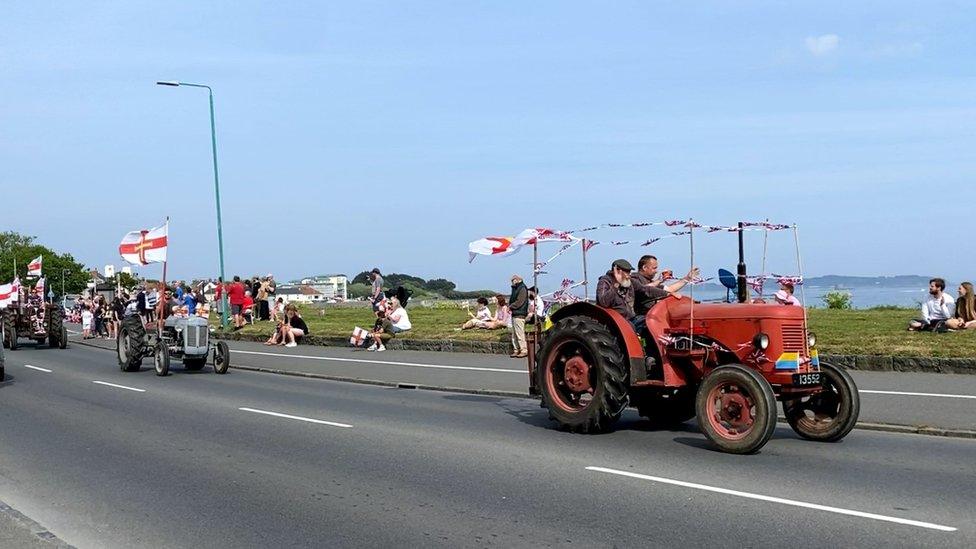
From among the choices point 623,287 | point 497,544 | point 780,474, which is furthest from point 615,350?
point 497,544

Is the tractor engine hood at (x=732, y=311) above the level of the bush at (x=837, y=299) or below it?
above

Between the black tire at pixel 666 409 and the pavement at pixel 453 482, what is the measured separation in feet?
1.09

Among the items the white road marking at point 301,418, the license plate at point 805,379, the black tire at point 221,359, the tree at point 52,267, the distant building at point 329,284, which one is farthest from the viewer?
the tree at point 52,267

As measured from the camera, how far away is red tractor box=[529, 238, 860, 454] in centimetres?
1001

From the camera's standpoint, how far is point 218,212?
1437 inches

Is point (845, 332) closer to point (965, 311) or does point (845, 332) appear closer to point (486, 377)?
point (965, 311)

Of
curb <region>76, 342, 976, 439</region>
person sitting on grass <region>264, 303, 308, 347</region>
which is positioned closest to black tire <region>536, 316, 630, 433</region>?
curb <region>76, 342, 976, 439</region>

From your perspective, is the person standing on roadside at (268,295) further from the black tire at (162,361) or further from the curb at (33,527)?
the curb at (33,527)

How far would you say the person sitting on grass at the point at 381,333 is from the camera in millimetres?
26922

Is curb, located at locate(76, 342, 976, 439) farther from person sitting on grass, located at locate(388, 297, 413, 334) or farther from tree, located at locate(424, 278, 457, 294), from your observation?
tree, located at locate(424, 278, 457, 294)

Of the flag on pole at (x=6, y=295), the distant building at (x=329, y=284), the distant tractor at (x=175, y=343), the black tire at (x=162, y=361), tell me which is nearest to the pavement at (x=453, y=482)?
the black tire at (x=162, y=361)

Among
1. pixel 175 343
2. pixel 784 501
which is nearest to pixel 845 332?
pixel 784 501

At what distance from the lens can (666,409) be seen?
12.3 meters

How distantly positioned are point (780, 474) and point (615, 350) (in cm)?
270
